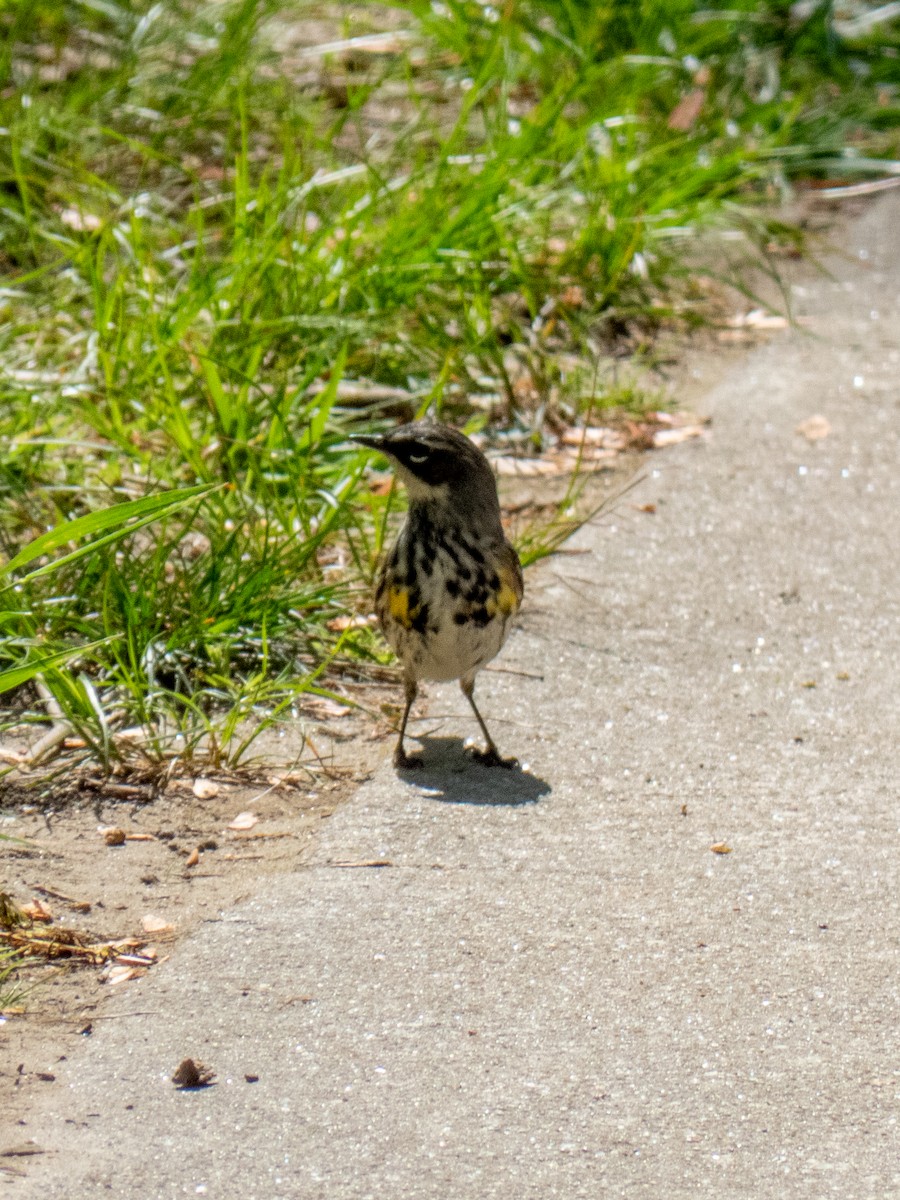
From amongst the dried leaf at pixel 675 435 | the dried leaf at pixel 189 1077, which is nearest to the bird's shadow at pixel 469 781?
the dried leaf at pixel 189 1077

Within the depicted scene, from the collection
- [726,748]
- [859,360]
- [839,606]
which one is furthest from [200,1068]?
[859,360]

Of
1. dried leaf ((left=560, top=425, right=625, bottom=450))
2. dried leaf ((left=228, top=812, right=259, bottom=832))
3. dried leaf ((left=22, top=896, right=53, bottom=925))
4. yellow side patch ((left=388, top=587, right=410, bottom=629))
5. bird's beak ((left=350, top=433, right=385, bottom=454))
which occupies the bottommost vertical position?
dried leaf ((left=560, top=425, right=625, bottom=450))

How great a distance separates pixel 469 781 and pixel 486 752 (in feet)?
0.46

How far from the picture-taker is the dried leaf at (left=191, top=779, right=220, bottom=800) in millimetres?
4535

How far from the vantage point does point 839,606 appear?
5.75 meters

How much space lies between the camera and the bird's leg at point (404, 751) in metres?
4.82

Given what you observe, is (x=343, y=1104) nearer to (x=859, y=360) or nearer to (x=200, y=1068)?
(x=200, y=1068)

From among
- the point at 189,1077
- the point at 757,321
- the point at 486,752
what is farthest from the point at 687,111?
the point at 189,1077

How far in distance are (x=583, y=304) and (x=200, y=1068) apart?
4.48 meters

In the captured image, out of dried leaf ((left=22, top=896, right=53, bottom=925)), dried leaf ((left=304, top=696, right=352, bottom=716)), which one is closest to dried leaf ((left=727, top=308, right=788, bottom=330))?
dried leaf ((left=304, top=696, right=352, bottom=716))

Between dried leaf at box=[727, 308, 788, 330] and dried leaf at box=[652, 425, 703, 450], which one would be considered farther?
dried leaf at box=[727, 308, 788, 330]

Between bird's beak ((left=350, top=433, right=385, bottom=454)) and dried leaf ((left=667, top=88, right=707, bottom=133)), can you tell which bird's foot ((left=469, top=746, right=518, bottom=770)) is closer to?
bird's beak ((left=350, top=433, right=385, bottom=454))

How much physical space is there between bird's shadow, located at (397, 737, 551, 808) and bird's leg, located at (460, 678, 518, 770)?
0.01 metres

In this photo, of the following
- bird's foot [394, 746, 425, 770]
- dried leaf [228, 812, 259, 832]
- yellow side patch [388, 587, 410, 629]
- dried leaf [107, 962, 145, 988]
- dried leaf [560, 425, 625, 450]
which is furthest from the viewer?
dried leaf [560, 425, 625, 450]
